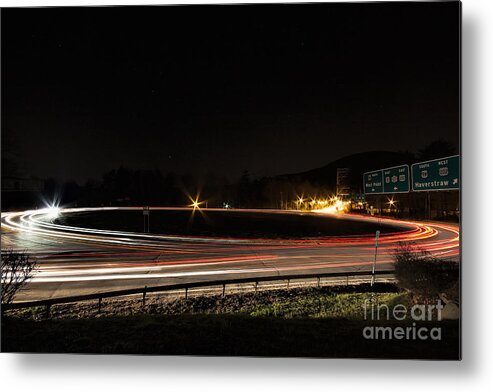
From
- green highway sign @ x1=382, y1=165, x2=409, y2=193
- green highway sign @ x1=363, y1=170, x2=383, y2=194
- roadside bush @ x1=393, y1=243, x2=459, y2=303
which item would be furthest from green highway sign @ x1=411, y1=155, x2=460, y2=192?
roadside bush @ x1=393, y1=243, x2=459, y2=303

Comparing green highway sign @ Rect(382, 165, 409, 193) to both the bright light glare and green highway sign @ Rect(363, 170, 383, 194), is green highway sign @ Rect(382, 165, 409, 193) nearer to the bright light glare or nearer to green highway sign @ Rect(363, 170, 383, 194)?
green highway sign @ Rect(363, 170, 383, 194)

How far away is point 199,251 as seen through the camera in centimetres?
508

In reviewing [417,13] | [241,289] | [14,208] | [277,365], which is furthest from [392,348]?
[14,208]

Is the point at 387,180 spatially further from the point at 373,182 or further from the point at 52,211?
the point at 52,211

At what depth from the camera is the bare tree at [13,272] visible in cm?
363

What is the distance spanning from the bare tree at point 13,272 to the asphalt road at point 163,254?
0.08 metres

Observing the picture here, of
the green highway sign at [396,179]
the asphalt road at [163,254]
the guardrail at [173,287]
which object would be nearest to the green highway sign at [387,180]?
the green highway sign at [396,179]

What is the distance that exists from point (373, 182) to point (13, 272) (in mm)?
4244

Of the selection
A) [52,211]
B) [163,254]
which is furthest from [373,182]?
[52,211]

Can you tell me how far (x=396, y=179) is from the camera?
12.5ft

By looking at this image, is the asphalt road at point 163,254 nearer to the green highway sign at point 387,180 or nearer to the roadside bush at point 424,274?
the roadside bush at point 424,274

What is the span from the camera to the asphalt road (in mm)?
3773

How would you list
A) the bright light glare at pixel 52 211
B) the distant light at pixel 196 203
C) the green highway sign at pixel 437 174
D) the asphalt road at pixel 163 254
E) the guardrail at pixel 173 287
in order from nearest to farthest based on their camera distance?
the green highway sign at pixel 437 174 < the guardrail at pixel 173 287 < the asphalt road at pixel 163 254 < the bright light glare at pixel 52 211 < the distant light at pixel 196 203

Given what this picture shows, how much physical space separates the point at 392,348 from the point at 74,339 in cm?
336
